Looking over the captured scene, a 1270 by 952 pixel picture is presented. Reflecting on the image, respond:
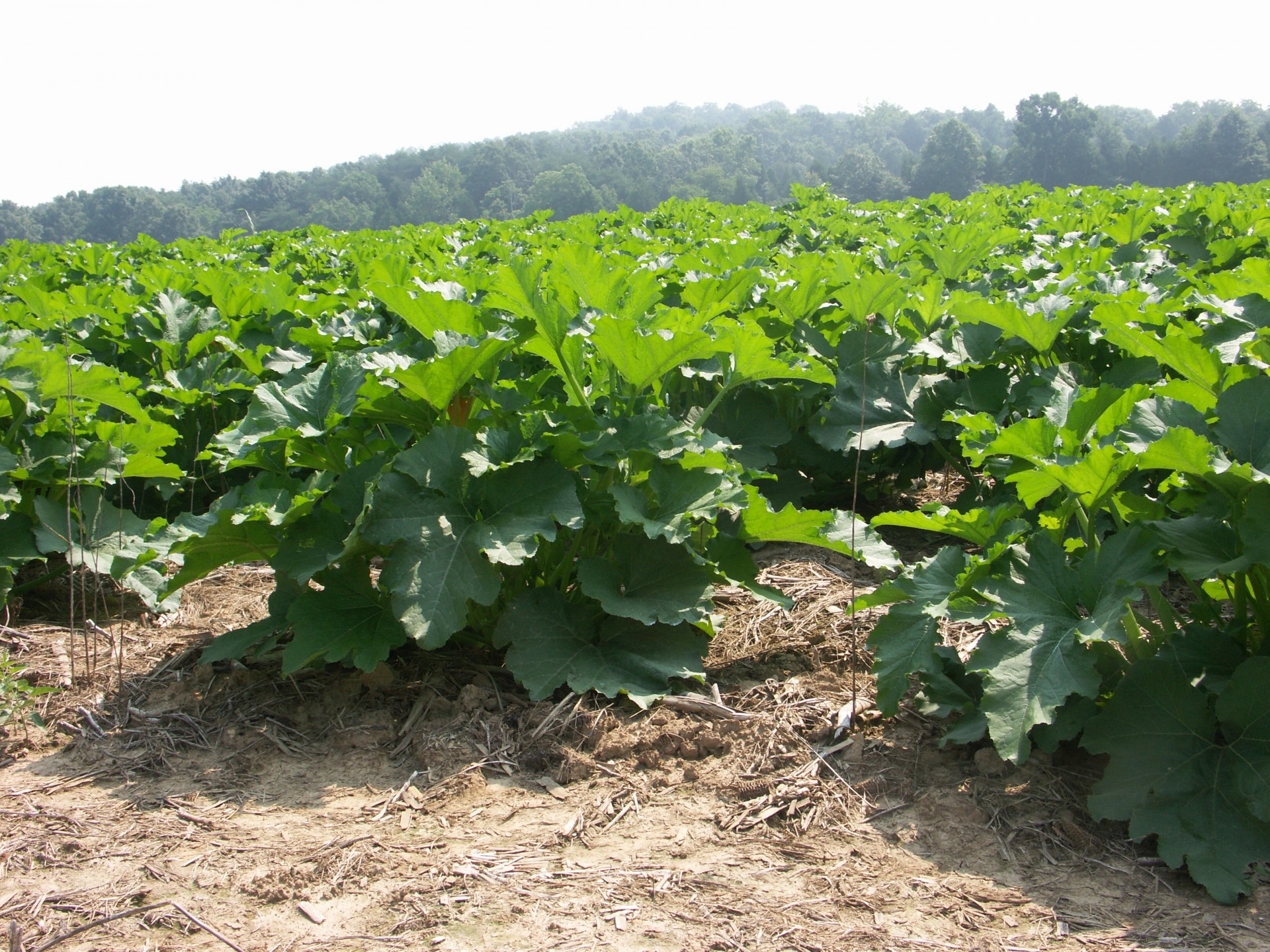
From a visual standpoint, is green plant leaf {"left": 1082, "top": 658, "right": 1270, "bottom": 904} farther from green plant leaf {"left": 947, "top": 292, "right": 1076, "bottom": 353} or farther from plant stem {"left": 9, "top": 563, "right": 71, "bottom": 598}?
plant stem {"left": 9, "top": 563, "right": 71, "bottom": 598}

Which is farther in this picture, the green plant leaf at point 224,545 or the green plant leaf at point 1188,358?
the green plant leaf at point 224,545

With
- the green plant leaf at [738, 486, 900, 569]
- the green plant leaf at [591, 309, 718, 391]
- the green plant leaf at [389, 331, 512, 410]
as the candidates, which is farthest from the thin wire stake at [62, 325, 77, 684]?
the green plant leaf at [738, 486, 900, 569]

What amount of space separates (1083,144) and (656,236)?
257ft

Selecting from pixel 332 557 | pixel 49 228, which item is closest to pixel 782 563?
pixel 332 557

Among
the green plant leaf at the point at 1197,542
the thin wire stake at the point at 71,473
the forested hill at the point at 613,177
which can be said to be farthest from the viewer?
the forested hill at the point at 613,177

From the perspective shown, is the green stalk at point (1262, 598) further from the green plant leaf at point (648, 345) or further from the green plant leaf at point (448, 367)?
the green plant leaf at point (448, 367)

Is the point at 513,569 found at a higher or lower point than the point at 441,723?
higher

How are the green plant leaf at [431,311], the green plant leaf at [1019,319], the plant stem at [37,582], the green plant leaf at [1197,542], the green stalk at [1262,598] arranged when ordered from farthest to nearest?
the plant stem at [37,582] → the green plant leaf at [1019,319] → the green plant leaf at [431,311] → the green stalk at [1262,598] → the green plant leaf at [1197,542]

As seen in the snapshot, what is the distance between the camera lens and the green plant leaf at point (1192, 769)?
1854 millimetres

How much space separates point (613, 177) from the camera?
220 feet

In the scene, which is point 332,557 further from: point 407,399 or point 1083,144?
point 1083,144

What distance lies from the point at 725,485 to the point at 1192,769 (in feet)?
4.23

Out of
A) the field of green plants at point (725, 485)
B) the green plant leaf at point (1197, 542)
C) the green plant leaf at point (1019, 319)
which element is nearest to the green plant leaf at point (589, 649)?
the field of green plants at point (725, 485)

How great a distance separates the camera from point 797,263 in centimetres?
488
